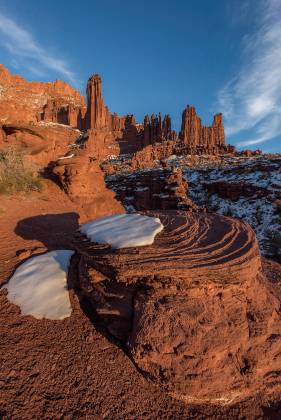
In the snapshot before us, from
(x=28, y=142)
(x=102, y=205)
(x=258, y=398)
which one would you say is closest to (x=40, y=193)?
(x=102, y=205)

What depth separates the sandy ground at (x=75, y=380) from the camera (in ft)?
8.32

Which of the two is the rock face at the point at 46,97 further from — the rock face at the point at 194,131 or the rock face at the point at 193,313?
the rock face at the point at 193,313

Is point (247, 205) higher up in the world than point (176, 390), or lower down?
higher up

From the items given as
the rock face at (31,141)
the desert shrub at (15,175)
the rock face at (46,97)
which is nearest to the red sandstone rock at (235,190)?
the rock face at (31,141)

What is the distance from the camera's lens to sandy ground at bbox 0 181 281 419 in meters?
2.54

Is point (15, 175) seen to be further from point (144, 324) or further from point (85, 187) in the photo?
point (144, 324)

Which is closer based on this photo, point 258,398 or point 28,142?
point 258,398

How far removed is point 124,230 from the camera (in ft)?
12.3

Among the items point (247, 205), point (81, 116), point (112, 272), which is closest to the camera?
point (112, 272)

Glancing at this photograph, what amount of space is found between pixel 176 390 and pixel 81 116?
340 feet

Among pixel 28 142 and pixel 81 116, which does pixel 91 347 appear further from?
pixel 81 116

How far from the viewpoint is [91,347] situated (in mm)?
3164

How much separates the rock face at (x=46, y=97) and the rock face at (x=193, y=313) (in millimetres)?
99783

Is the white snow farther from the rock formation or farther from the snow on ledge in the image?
the rock formation
